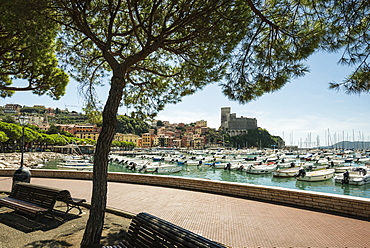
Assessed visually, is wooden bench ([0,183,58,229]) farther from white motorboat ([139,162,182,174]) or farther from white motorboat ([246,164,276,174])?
white motorboat ([246,164,276,174])

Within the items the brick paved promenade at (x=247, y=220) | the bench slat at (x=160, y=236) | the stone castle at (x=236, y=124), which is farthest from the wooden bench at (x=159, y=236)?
the stone castle at (x=236, y=124)

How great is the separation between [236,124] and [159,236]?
14162cm

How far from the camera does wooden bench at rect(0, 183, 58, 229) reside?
434 cm

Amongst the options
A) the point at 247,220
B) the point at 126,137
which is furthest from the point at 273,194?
the point at 126,137

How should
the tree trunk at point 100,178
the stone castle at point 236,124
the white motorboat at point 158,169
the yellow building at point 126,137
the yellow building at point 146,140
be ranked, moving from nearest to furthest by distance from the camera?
the tree trunk at point 100,178 < the white motorboat at point 158,169 < the yellow building at point 126,137 < the yellow building at point 146,140 < the stone castle at point 236,124

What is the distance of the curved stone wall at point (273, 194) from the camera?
17.3 feet

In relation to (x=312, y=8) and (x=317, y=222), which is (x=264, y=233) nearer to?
(x=317, y=222)

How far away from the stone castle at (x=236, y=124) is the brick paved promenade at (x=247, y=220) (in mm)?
135434

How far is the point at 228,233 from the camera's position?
424cm

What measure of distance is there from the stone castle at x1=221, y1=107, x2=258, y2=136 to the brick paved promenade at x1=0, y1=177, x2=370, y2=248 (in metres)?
135

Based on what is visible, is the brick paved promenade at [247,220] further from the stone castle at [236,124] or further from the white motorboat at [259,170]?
the stone castle at [236,124]

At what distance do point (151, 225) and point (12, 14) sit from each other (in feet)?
15.1

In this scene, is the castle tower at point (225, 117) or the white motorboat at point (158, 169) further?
the castle tower at point (225, 117)

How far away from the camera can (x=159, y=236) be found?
2520mm
